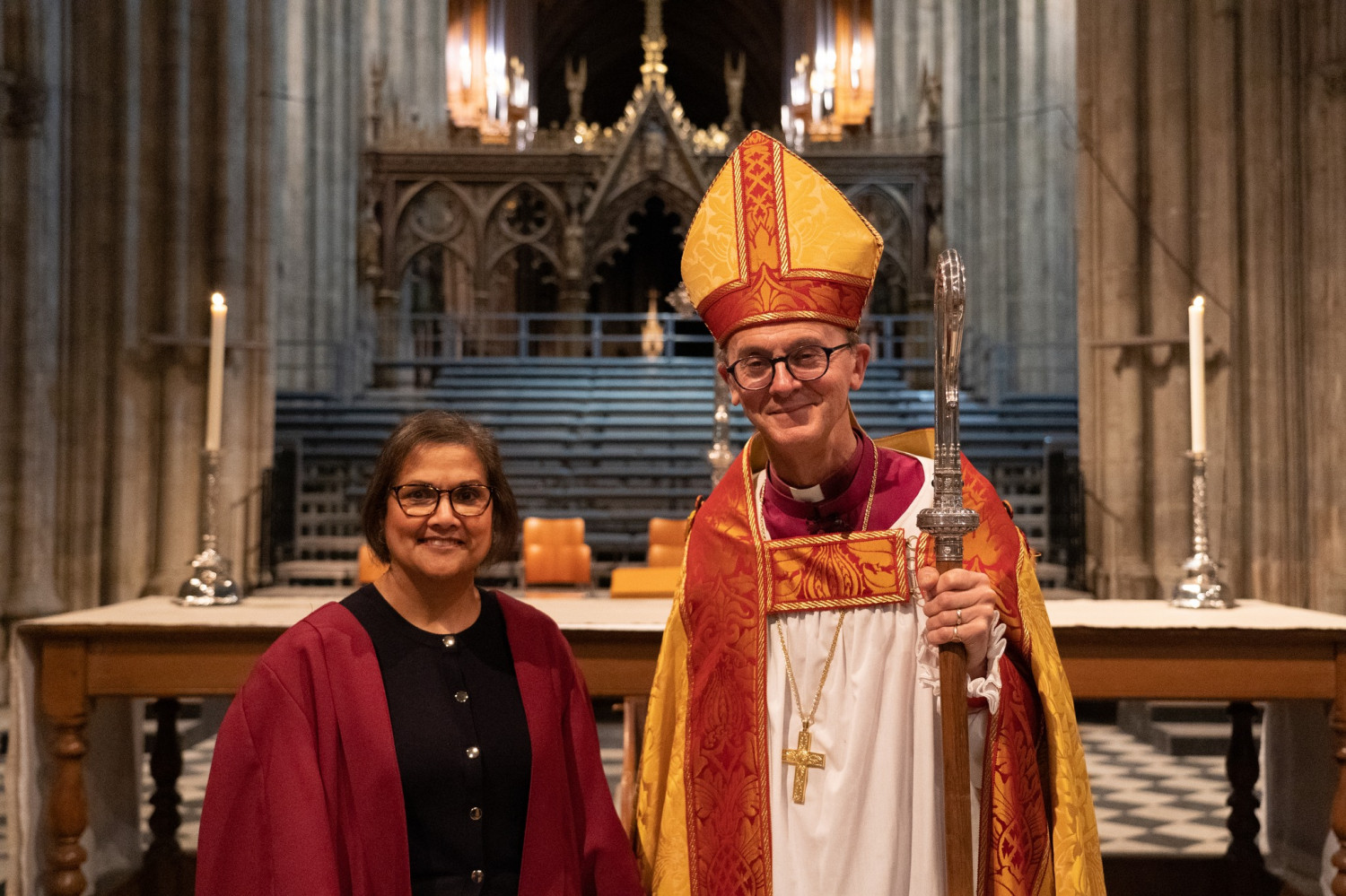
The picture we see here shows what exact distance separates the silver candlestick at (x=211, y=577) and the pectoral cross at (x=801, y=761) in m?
1.97

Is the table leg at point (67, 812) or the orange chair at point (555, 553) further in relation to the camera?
the orange chair at point (555, 553)

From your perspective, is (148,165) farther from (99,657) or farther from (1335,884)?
(1335,884)

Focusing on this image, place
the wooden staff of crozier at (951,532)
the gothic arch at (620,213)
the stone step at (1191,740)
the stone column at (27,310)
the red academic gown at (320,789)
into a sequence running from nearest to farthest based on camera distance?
the wooden staff of crozier at (951,532)
the red academic gown at (320,789)
the stone step at (1191,740)
the stone column at (27,310)
the gothic arch at (620,213)

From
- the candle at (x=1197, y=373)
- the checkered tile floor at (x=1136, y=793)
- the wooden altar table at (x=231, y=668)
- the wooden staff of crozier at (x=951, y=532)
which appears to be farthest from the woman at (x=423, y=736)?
the checkered tile floor at (x=1136, y=793)

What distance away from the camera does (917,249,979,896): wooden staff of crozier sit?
142 centimetres

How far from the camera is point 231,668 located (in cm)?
270

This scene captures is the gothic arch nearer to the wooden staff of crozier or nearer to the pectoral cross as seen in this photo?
the pectoral cross

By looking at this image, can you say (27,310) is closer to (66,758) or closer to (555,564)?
(555,564)

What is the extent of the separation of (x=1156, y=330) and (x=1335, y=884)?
4931 mm

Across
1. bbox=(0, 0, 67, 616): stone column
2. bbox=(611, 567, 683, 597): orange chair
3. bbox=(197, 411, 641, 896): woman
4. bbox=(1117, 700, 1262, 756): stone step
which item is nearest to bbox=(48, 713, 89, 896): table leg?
bbox=(197, 411, 641, 896): woman

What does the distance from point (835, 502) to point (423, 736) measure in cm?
71

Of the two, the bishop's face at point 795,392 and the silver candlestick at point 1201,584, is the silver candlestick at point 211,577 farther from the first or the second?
the silver candlestick at point 1201,584

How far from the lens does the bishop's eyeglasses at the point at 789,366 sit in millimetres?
1642

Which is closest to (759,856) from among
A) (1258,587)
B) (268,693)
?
(268,693)
